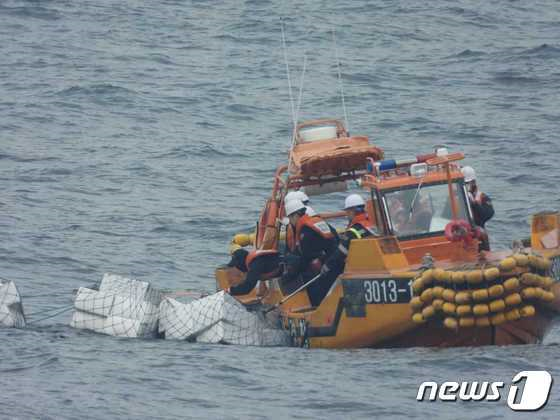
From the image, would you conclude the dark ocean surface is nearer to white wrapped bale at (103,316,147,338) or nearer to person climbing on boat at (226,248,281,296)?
white wrapped bale at (103,316,147,338)

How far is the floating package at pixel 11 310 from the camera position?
1627 centimetres

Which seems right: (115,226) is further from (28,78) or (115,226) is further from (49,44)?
(49,44)

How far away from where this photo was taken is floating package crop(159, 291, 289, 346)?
50.8 feet

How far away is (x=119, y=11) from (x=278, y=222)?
→ 24.0m

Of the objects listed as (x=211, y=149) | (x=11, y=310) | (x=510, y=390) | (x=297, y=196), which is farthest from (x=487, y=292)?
(x=211, y=149)

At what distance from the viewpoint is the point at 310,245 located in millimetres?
15680

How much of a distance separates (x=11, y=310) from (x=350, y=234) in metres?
3.73

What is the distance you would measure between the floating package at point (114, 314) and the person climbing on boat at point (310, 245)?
1544 millimetres

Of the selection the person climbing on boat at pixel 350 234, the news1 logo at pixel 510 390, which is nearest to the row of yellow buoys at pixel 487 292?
the news1 logo at pixel 510 390

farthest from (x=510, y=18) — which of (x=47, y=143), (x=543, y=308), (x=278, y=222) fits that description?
(x=543, y=308)

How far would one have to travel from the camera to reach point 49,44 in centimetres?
3625

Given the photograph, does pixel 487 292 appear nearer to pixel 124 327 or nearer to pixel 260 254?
pixel 260 254

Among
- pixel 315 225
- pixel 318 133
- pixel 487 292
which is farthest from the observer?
pixel 318 133

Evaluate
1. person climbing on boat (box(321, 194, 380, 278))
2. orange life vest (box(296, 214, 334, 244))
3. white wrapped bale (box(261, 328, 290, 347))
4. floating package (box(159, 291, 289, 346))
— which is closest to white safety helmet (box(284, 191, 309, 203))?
orange life vest (box(296, 214, 334, 244))
